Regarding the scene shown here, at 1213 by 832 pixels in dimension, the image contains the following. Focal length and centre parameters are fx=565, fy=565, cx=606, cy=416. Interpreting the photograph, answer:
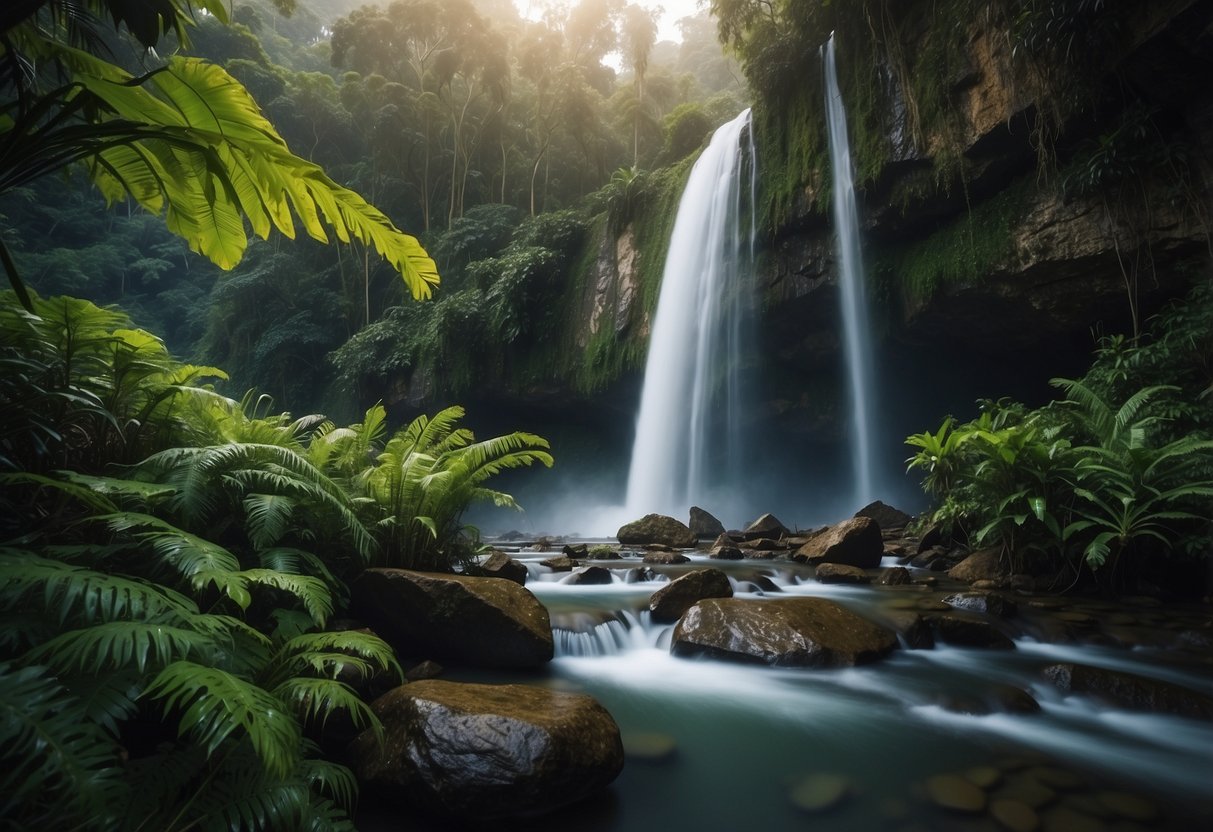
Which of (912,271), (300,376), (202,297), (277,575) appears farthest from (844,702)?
(202,297)

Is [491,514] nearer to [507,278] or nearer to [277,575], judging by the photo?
[507,278]

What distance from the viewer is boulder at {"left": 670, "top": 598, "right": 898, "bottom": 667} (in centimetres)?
367

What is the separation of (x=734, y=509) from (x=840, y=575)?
27.8ft

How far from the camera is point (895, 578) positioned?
584 centimetres

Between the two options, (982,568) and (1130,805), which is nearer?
(1130,805)

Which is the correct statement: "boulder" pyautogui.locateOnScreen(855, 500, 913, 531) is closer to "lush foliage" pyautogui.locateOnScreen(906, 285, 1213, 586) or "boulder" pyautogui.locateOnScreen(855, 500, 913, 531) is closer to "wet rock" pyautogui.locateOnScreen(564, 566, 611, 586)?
"lush foliage" pyautogui.locateOnScreen(906, 285, 1213, 586)

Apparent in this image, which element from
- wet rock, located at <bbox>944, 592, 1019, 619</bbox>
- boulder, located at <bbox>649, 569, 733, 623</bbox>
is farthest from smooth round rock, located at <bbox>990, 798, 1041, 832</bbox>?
wet rock, located at <bbox>944, 592, 1019, 619</bbox>

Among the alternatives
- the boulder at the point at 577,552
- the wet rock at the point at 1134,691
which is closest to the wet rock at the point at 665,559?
the boulder at the point at 577,552

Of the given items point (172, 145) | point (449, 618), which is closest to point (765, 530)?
point (449, 618)

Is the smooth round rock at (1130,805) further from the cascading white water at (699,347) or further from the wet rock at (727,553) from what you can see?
the cascading white water at (699,347)

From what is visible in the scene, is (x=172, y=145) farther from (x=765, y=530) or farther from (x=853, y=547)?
(x=765, y=530)

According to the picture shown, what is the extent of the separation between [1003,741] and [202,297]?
34427mm

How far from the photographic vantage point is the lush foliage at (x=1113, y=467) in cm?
473

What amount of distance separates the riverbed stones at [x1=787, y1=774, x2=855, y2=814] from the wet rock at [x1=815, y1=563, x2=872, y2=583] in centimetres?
388
